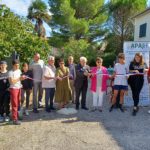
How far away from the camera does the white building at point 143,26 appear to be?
29.0 metres

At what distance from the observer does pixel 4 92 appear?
9273 millimetres

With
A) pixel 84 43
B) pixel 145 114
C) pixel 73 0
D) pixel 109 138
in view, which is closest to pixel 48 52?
pixel 145 114

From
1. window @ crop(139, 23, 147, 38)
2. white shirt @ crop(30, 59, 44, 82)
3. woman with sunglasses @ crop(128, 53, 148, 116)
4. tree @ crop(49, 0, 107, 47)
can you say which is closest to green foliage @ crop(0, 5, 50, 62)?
white shirt @ crop(30, 59, 44, 82)

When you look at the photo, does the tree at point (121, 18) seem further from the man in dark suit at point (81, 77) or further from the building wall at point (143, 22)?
the man in dark suit at point (81, 77)

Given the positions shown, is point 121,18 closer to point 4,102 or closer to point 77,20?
point 77,20

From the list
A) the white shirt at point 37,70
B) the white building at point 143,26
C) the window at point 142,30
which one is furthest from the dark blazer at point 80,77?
the window at point 142,30

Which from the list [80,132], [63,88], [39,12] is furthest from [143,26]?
[80,132]

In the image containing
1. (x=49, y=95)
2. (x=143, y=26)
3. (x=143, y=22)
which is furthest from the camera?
(x=143, y=22)

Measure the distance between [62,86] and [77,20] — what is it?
1068 inches

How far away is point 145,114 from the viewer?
10656 millimetres

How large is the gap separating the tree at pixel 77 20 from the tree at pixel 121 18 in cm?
142

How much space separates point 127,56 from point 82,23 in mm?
26241

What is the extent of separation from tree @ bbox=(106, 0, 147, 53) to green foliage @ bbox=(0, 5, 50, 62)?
2398 cm

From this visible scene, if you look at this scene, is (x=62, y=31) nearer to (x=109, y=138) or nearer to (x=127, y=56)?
(x=127, y=56)
